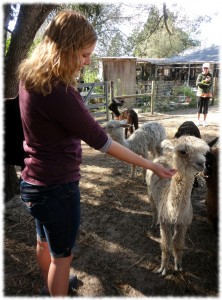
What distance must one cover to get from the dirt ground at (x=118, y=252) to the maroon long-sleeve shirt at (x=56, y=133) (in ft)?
5.30

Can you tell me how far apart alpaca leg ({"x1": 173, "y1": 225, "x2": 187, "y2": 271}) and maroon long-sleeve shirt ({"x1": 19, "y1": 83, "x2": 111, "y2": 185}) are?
1.52 meters

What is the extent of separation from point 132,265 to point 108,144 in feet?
6.36

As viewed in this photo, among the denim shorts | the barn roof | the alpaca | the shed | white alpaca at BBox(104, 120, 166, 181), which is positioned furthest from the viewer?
the barn roof

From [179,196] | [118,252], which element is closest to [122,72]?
[118,252]

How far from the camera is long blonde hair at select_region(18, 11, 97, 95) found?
1459mm

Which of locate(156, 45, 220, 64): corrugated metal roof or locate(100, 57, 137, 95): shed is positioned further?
locate(156, 45, 220, 64): corrugated metal roof

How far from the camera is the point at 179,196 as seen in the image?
2.64m

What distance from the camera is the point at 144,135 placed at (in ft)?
18.4

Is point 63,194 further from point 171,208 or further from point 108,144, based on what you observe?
point 171,208

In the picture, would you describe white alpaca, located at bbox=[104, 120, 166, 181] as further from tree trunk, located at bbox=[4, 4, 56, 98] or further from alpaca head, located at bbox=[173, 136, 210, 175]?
alpaca head, located at bbox=[173, 136, 210, 175]

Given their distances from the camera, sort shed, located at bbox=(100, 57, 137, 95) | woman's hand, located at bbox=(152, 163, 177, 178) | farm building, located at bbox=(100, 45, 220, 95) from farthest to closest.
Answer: farm building, located at bbox=(100, 45, 220, 95)
shed, located at bbox=(100, 57, 137, 95)
woman's hand, located at bbox=(152, 163, 177, 178)

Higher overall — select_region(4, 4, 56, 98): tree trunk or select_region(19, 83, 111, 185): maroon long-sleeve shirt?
select_region(4, 4, 56, 98): tree trunk

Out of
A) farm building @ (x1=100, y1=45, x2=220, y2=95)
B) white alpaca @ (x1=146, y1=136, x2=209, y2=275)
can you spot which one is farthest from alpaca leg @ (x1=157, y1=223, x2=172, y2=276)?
farm building @ (x1=100, y1=45, x2=220, y2=95)

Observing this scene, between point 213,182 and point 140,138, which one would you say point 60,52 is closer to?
point 213,182
